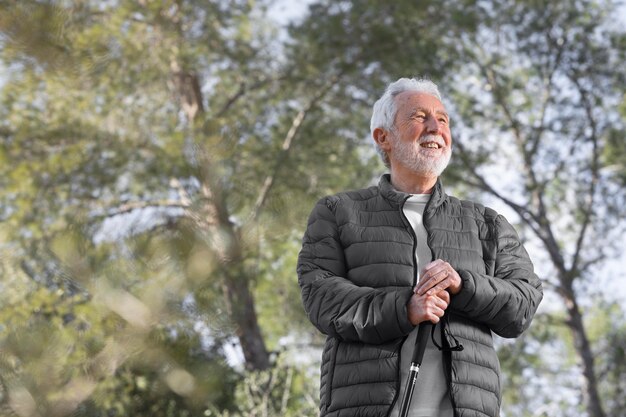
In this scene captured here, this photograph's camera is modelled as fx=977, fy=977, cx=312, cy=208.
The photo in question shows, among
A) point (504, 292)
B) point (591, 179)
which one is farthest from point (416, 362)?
point (591, 179)

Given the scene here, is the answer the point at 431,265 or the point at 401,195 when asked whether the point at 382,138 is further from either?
the point at 431,265

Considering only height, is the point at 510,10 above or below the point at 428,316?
above

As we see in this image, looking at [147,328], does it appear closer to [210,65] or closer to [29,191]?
[29,191]

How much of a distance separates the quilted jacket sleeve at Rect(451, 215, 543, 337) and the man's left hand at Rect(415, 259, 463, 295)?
0.08 ft

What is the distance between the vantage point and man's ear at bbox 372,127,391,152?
237 cm

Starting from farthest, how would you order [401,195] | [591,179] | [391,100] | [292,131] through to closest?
[591,179], [292,131], [391,100], [401,195]

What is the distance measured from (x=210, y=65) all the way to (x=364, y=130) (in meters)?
2.12

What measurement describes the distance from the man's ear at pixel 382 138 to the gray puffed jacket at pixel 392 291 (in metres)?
0.11

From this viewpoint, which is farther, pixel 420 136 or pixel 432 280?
pixel 420 136

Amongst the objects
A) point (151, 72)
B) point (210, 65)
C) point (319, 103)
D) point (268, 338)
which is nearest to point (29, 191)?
point (151, 72)

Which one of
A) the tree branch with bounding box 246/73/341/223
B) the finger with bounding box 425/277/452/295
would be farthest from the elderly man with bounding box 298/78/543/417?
the tree branch with bounding box 246/73/341/223

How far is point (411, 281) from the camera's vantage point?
2.11 meters

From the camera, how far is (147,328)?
10.4ft

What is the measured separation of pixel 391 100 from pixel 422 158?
0.19 m
